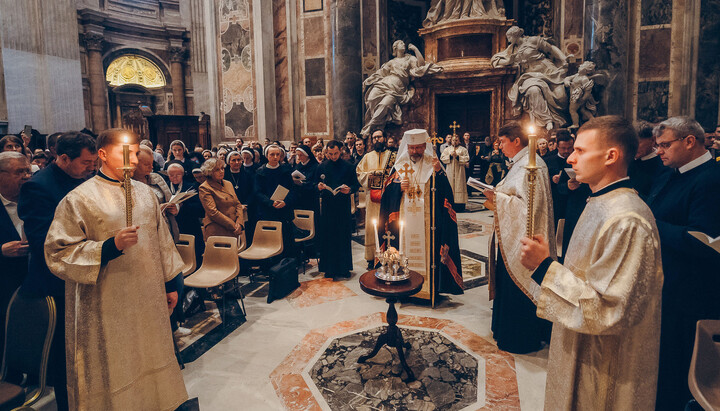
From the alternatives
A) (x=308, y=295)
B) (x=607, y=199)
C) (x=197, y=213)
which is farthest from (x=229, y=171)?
(x=607, y=199)

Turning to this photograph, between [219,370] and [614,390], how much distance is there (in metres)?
2.93

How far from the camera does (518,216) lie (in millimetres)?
3480

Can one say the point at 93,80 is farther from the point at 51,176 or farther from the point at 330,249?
the point at 51,176

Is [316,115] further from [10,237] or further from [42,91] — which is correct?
[10,237]

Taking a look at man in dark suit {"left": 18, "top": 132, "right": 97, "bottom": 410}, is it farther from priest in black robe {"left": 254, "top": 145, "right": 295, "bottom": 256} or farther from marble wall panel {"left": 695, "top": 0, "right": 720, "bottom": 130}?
marble wall panel {"left": 695, "top": 0, "right": 720, "bottom": 130}

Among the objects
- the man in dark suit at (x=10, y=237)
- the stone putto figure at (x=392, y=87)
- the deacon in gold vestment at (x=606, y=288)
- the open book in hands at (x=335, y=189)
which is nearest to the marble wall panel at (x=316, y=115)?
the stone putto figure at (x=392, y=87)

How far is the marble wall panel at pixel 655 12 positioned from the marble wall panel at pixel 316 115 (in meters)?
8.75

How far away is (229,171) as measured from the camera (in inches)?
270

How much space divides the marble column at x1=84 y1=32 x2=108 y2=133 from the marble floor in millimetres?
16325

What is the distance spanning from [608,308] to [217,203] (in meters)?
4.40

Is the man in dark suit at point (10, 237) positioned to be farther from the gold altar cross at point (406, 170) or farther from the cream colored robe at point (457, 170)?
the cream colored robe at point (457, 170)

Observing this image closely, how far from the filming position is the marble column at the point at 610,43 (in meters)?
10.4

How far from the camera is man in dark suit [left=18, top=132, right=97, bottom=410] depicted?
Answer: 2.56 m

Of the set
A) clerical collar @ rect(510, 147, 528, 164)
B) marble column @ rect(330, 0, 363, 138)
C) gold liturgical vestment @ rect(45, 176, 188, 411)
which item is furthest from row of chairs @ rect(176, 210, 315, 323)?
marble column @ rect(330, 0, 363, 138)
